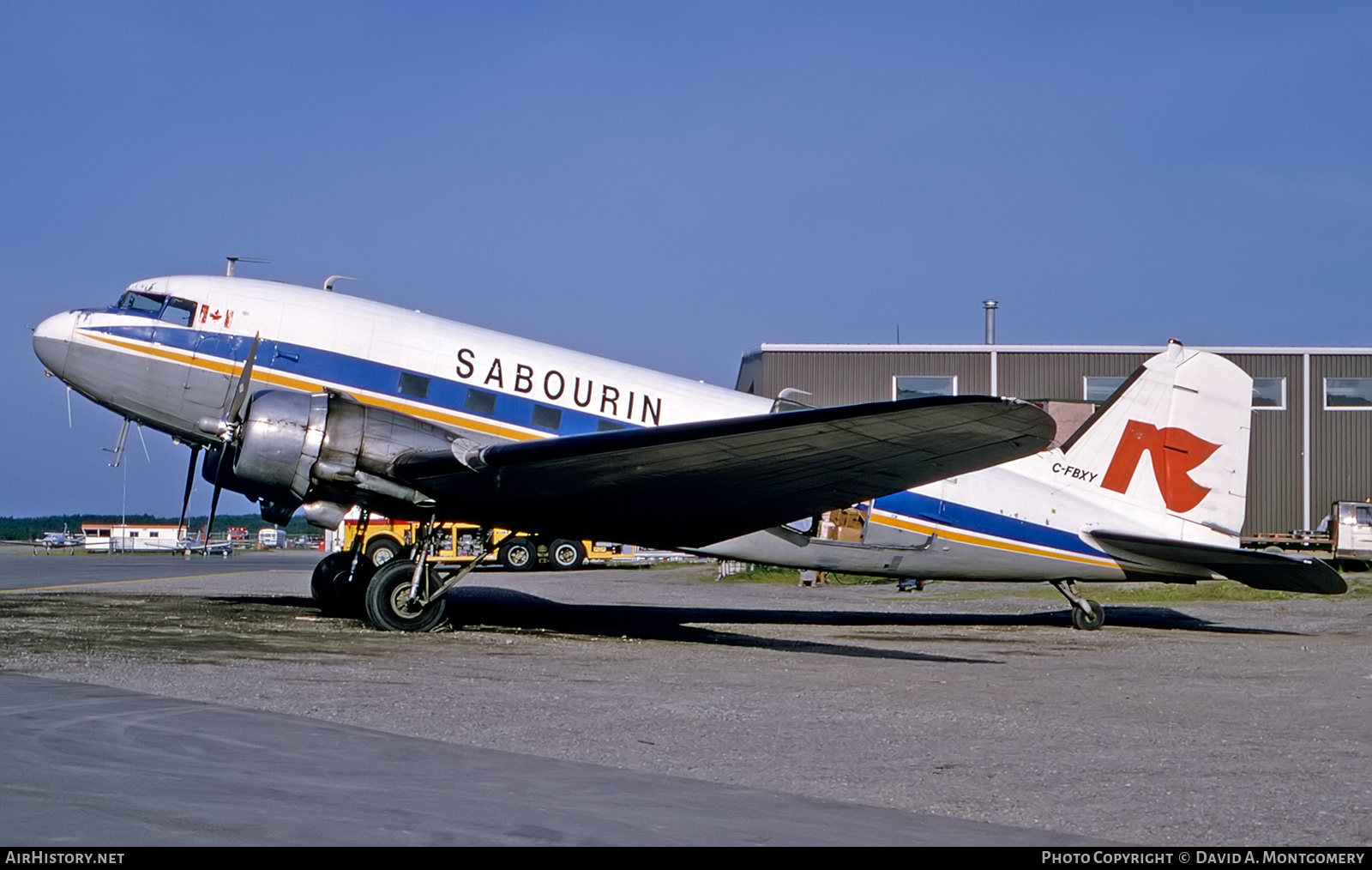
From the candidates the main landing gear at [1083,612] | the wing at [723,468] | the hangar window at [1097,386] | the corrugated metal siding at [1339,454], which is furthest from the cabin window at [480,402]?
the corrugated metal siding at [1339,454]

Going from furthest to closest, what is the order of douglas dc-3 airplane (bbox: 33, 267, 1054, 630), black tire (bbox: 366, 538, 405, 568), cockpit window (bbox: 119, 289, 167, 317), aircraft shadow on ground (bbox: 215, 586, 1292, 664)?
black tire (bbox: 366, 538, 405, 568), cockpit window (bbox: 119, 289, 167, 317), aircraft shadow on ground (bbox: 215, 586, 1292, 664), douglas dc-3 airplane (bbox: 33, 267, 1054, 630)

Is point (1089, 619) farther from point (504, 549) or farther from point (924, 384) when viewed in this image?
point (504, 549)

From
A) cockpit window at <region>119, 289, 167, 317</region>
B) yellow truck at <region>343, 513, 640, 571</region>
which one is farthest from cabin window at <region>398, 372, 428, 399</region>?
yellow truck at <region>343, 513, 640, 571</region>

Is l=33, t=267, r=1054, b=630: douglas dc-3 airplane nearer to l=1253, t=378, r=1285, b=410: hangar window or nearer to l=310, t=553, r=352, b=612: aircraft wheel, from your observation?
l=310, t=553, r=352, b=612: aircraft wheel

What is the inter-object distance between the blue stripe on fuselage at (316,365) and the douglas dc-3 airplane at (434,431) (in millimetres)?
20

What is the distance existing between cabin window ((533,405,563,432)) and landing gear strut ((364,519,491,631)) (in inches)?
77.4

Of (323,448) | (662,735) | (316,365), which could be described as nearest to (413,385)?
(316,365)

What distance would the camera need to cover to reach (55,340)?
14.4 metres

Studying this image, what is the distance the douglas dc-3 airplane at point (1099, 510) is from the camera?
50.7 ft

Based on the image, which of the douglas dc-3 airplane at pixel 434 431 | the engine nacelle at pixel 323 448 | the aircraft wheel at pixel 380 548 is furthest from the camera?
the aircraft wheel at pixel 380 548

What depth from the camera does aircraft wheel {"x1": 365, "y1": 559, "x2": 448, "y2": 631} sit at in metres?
13.1

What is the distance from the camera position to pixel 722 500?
12.8 meters

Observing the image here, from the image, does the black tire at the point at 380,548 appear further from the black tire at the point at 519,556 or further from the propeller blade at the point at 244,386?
the propeller blade at the point at 244,386

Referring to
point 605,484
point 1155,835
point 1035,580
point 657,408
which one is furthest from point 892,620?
point 1155,835
